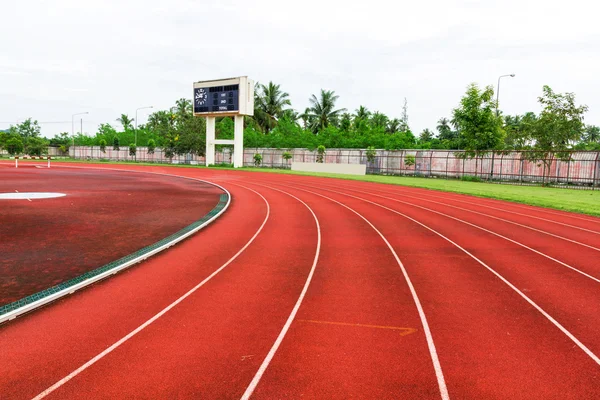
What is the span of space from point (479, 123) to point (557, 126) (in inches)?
240

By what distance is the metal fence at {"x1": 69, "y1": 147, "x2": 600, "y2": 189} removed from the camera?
96.5 ft

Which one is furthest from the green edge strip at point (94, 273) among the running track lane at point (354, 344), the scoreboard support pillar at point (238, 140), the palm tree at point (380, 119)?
the palm tree at point (380, 119)

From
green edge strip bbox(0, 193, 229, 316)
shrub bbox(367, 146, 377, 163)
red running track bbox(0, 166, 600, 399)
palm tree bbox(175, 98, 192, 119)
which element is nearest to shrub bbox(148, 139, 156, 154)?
palm tree bbox(175, 98, 192, 119)

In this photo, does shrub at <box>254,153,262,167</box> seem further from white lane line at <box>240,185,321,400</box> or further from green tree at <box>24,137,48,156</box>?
white lane line at <box>240,185,321,400</box>

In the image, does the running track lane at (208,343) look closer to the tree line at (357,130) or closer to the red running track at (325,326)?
the red running track at (325,326)

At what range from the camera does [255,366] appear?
13.5ft

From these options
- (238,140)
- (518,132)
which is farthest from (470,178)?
(238,140)

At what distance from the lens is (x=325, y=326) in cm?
511

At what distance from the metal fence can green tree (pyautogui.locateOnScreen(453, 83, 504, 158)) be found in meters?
0.98

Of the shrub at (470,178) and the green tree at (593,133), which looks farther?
the green tree at (593,133)

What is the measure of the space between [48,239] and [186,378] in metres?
7.07

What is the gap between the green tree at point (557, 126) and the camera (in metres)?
28.6

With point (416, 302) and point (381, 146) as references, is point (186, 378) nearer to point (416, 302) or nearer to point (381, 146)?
point (416, 302)

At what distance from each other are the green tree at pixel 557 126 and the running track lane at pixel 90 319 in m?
28.8
